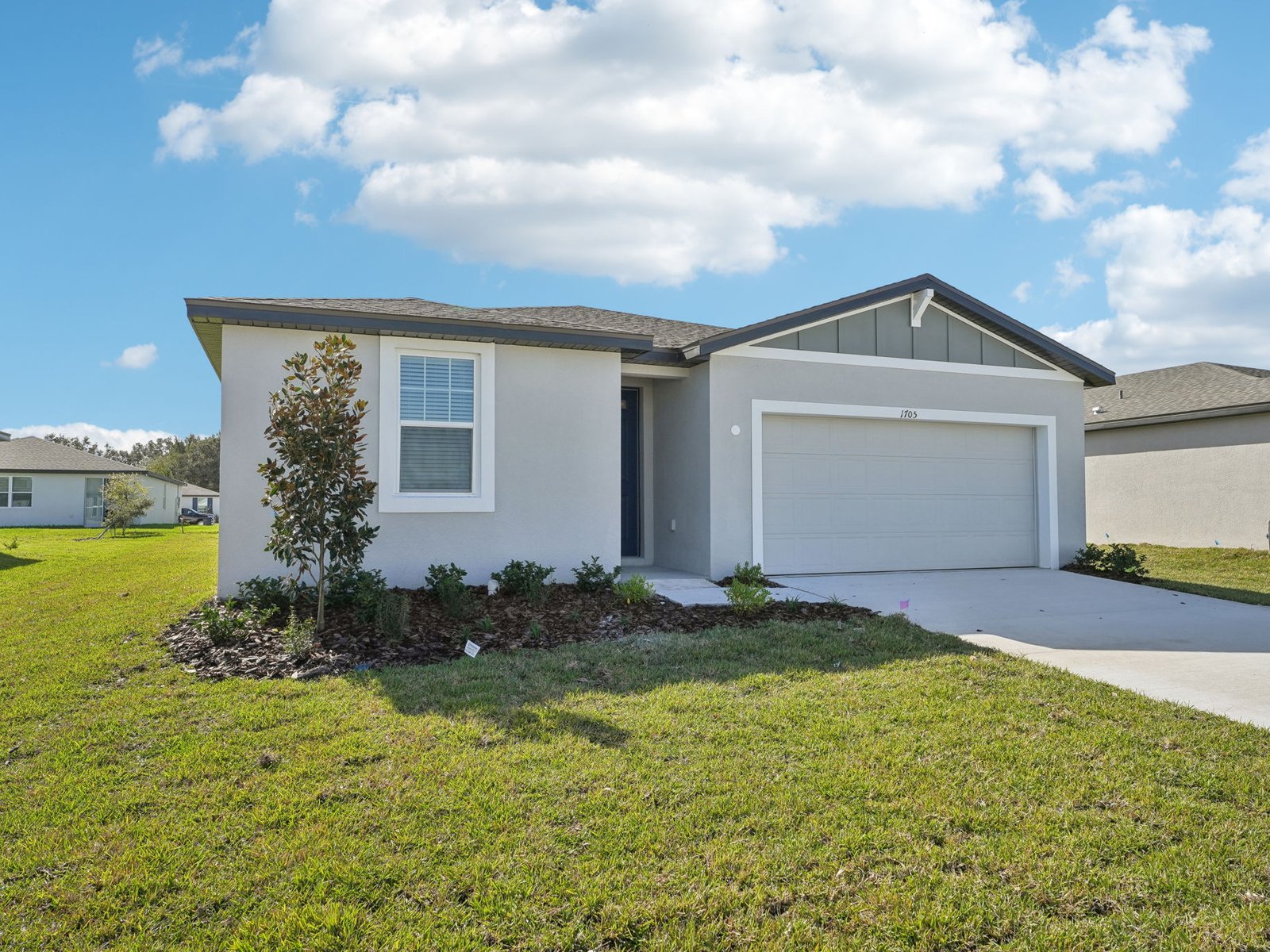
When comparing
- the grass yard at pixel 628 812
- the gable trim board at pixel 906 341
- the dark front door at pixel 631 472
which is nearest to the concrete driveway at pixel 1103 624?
the grass yard at pixel 628 812

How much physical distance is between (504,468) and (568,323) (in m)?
2.14

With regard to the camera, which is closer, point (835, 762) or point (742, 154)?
point (835, 762)

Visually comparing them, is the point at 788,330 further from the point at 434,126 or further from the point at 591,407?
the point at 434,126

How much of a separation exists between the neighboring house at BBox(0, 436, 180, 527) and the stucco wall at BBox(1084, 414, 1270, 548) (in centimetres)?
3888

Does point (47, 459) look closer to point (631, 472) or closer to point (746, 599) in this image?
point (631, 472)

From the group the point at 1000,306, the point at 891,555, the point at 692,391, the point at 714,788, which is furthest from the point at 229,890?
the point at 1000,306

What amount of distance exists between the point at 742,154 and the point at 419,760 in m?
9.80

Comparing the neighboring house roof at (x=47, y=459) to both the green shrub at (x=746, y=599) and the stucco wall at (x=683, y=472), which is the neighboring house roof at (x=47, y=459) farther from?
the green shrub at (x=746, y=599)

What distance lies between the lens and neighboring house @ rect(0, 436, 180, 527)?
32875 mm

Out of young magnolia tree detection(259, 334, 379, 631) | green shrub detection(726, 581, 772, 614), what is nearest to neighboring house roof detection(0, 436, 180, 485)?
young magnolia tree detection(259, 334, 379, 631)

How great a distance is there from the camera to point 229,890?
279cm

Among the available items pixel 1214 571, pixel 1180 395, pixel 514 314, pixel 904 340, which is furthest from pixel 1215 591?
pixel 514 314

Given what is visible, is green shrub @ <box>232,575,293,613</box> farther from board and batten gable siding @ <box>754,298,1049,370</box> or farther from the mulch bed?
board and batten gable siding @ <box>754,298,1049,370</box>

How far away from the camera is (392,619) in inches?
262
